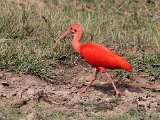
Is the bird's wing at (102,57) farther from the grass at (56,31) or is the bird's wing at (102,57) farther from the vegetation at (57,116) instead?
the grass at (56,31)

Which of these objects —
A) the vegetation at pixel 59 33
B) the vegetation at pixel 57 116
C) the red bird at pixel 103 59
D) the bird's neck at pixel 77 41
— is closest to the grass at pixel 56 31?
the vegetation at pixel 59 33

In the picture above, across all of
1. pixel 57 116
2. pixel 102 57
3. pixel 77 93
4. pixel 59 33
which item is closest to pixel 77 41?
pixel 102 57

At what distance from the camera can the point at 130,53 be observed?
32.7 feet

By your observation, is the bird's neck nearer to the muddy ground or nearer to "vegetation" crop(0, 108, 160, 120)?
the muddy ground

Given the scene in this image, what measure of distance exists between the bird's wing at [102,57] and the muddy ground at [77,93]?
0.48 m

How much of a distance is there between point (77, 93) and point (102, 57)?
0.66 meters

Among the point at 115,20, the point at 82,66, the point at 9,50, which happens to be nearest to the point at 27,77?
the point at 9,50

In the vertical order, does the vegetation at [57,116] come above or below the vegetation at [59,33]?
below

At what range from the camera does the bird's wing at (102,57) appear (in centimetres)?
770

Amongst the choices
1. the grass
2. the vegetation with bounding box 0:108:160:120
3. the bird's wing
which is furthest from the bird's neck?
the vegetation with bounding box 0:108:160:120

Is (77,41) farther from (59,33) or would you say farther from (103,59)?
(59,33)

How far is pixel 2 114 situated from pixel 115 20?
211 inches

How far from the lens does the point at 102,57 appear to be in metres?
7.82

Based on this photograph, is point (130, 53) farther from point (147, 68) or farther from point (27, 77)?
point (27, 77)
